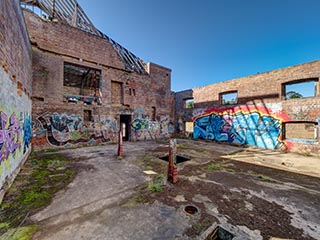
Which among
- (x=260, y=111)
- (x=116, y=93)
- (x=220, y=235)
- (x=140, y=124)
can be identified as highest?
(x=116, y=93)

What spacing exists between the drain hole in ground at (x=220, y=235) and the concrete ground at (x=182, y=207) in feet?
0.17

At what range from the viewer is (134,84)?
1053 cm

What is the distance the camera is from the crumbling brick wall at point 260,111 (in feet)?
22.9

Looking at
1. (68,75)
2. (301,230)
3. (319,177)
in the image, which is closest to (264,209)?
(301,230)

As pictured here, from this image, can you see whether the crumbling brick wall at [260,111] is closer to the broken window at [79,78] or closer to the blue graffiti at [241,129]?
the blue graffiti at [241,129]

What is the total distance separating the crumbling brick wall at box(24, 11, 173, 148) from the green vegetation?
2.89m

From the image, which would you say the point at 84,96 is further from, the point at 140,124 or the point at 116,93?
the point at 140,124

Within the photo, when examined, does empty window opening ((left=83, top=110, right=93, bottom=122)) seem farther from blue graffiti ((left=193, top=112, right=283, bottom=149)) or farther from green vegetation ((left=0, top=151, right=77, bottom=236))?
blue graffiti ((left=193, top=112, right=283, bottom=149))

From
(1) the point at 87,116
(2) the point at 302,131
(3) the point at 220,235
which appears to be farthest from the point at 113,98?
(2) the point at 302,131

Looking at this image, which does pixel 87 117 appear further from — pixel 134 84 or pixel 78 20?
pixel 78 20

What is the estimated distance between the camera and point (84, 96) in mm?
8344

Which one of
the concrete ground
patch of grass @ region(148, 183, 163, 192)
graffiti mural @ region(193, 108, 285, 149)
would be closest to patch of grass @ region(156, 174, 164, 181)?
the concrete ground

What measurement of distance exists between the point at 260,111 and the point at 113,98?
9.68 m

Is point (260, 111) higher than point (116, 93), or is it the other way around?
point (116, 93)
